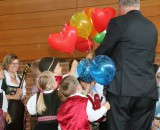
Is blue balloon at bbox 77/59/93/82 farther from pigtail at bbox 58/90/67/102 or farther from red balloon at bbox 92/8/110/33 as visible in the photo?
red balloon at bbox 92/8/110/33

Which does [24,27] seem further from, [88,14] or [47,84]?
[47,84]

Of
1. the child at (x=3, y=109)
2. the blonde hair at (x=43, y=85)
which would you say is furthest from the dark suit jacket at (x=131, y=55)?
the child at (x=3, y=109)

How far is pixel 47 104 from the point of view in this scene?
2.88m

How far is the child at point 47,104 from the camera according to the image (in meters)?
2.88

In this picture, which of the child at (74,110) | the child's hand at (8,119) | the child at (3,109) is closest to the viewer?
the child at (74,110)

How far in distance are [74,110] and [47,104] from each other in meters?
0.31

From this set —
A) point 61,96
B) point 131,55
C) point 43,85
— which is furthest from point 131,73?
point 43,85

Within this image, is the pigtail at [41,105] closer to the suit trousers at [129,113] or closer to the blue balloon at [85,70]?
the blue balloon at [85,70]

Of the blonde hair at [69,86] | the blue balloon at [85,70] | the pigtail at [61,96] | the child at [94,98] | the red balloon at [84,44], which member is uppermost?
the red balloon at [84,44]

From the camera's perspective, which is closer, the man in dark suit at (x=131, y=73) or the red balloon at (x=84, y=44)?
the man in dark suit at (x=131, y=73)

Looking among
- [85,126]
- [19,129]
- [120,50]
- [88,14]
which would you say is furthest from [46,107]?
[19,129]

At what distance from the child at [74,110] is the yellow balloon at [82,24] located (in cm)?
75

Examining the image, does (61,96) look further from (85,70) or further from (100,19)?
(100,19)

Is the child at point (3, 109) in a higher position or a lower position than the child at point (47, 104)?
lower
